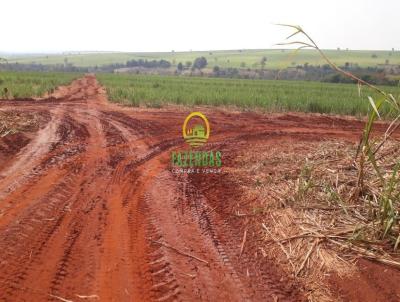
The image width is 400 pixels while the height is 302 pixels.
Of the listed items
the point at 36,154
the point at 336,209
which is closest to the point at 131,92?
the point at 36,154

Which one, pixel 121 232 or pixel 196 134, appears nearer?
pixel 121 232

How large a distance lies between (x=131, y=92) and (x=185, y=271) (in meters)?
14.0

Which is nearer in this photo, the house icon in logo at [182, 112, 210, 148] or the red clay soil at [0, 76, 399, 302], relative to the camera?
the red clay soil at [0, 76, 399, 302]

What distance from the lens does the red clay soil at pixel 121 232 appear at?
294 cm

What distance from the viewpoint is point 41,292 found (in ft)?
9.25

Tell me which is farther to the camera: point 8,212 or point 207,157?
point 207,157

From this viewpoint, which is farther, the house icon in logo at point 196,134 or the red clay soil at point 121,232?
the house icon in logo at point 196,134

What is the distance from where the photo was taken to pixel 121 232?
151 inches

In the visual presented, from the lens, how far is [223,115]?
13.1m

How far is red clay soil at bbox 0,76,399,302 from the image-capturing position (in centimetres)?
294

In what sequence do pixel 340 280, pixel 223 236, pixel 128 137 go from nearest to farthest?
pixel 340 280
pixel 223 236
pixel 128 137

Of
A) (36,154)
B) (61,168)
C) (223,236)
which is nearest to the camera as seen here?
(223,236)

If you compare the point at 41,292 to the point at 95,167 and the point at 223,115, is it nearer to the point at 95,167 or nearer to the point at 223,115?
the point at 95,167

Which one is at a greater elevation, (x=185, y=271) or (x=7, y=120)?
(x=7, y=120)
